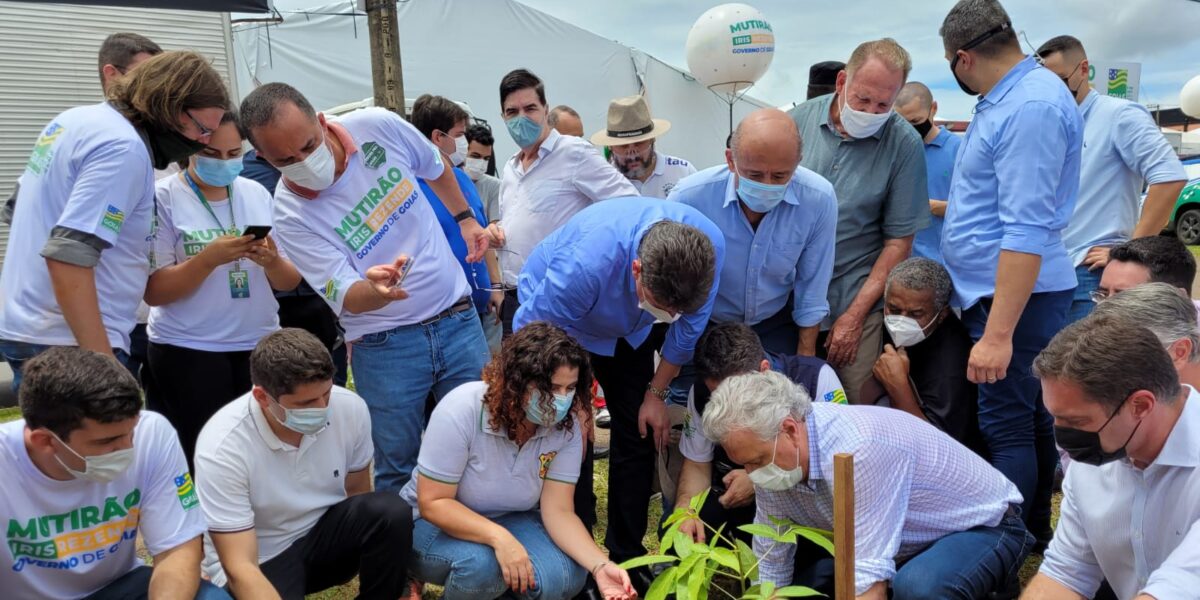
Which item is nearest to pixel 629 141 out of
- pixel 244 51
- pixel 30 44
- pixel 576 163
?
pixel 576 163

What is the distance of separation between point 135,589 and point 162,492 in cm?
30

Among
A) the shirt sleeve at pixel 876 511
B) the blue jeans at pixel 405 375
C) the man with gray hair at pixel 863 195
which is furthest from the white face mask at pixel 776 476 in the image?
the blue jeans at pixel 405 375

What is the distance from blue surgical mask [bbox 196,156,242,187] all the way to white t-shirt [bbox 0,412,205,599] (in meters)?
0.98

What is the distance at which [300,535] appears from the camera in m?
2.89

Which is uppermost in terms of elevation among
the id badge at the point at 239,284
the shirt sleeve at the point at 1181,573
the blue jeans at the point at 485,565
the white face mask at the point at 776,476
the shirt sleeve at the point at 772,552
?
the id badge at the point at 239,284

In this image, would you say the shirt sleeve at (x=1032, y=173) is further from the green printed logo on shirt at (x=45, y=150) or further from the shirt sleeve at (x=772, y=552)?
the green printed logo on shirt at (x=45, y=150)

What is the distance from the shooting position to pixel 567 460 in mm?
3104

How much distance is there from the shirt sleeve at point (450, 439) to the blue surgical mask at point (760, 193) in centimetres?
121

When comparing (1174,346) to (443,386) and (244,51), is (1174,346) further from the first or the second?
(244,51)

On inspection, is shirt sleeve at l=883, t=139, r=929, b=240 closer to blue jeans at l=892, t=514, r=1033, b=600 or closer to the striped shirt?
the striped shirt

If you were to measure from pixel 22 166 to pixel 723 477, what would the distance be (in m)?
8.80

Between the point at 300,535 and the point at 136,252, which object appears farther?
the point at 300,535

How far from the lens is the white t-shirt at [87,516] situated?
2.24 meters

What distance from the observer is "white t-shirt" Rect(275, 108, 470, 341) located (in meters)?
3.05
